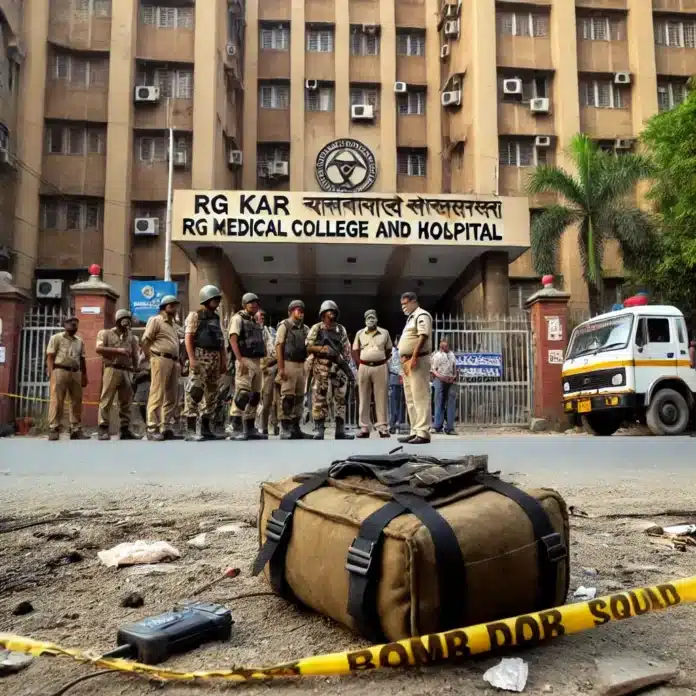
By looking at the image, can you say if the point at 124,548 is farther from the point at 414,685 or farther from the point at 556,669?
the point at 556,669

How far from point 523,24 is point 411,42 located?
3.96 meters

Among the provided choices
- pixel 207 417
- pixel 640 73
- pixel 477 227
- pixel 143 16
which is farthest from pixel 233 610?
pixel 640 73

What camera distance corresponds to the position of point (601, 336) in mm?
10438

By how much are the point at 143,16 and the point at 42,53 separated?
11.2ft

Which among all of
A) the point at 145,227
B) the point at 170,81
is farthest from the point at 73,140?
the point at 145,227

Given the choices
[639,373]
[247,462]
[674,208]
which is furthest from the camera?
[674,208]

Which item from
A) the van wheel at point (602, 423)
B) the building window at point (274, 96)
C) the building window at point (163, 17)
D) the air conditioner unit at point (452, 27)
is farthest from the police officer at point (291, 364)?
the air conditioner unit at point (452, 27)

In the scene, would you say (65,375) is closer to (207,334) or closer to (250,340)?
(207,334)

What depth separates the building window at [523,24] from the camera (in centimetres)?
2156

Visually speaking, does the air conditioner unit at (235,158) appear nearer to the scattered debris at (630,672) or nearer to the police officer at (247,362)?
the police officer at (247,362)

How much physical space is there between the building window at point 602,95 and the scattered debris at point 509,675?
77.9 feet

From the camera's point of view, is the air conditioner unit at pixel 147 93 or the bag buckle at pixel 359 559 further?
the air conditioner unit at pixel 147 93

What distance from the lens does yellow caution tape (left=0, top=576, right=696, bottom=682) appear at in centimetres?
142

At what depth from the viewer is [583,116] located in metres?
21.8
